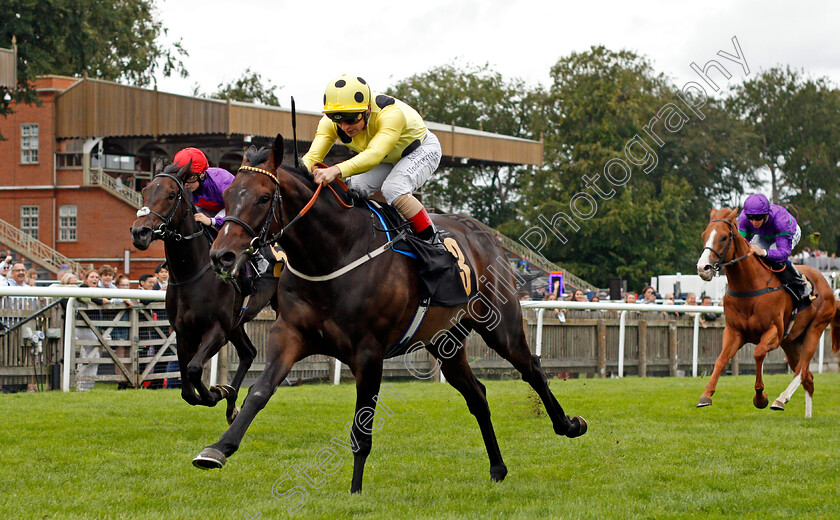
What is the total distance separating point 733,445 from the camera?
7293 millimetres

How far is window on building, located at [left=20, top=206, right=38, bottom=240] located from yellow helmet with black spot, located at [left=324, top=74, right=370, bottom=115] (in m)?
31.9

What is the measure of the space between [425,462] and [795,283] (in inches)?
197

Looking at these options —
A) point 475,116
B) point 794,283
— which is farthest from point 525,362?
point 475,116

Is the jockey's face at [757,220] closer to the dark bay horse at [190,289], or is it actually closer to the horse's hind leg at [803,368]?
the horse's hind leg at [803,368]

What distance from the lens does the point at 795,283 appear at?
31.9ft

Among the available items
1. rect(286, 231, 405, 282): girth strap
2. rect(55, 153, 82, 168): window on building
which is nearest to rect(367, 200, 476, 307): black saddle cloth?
rect(286, 231, 405, 282): girth strap

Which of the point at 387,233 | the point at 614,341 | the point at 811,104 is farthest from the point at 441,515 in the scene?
the point at 811,104

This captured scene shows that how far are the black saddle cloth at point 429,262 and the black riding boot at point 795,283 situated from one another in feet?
16.3

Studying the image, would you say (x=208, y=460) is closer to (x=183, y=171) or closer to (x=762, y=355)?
(x=183, y=171)

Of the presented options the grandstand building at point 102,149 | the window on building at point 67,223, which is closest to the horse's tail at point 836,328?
the grandstand building at point 102,149

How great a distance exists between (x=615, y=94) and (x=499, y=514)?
38.7 meters

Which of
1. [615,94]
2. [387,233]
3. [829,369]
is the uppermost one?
[615,94]

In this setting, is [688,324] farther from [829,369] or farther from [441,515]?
[441,515]

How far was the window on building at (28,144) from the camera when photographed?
3441 centimetres
